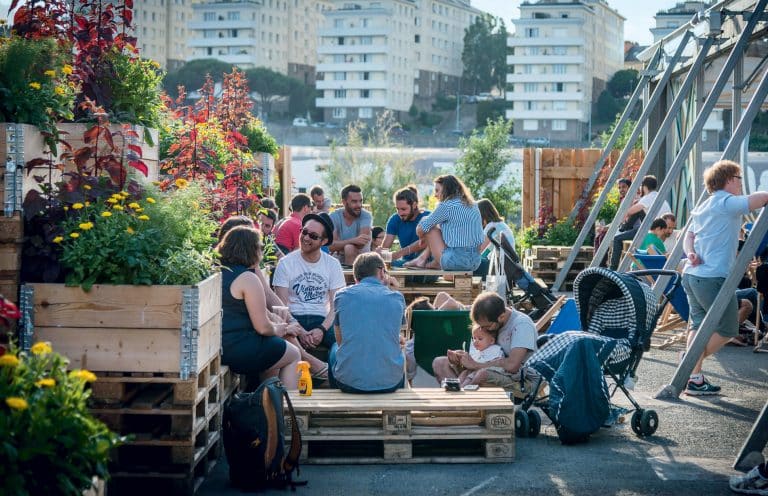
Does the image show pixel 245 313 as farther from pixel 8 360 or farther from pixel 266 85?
pixel 266 85

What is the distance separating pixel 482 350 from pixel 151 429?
293 centimetres

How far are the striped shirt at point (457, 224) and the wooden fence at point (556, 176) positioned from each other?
1090cm

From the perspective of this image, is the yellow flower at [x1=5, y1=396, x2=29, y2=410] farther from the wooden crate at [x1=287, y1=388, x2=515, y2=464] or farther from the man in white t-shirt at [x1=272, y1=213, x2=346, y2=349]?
the man in white t-shirt at [x1=272, y1=213, x2=346, y2=349]

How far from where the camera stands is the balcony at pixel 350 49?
13062 cm

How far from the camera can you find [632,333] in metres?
8.19

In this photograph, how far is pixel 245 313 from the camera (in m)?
7.65

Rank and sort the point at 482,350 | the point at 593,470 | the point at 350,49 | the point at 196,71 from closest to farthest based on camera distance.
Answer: the point at 593,470 < the point at 482,350 < the point at 196,71 < the point at 350,49

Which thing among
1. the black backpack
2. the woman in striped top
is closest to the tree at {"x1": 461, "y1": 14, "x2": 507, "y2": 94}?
the woman in striped top

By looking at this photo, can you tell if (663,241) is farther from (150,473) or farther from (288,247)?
(150,473)

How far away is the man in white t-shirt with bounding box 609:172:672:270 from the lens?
16.2 metres

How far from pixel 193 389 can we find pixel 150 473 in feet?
1.77

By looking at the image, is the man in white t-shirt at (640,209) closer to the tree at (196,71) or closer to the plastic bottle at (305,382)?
the plastic bottle at (305,382)

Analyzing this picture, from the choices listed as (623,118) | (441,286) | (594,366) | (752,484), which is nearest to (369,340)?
(594,366)

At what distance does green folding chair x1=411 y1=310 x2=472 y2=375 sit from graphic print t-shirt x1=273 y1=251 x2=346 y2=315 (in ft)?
2.60
